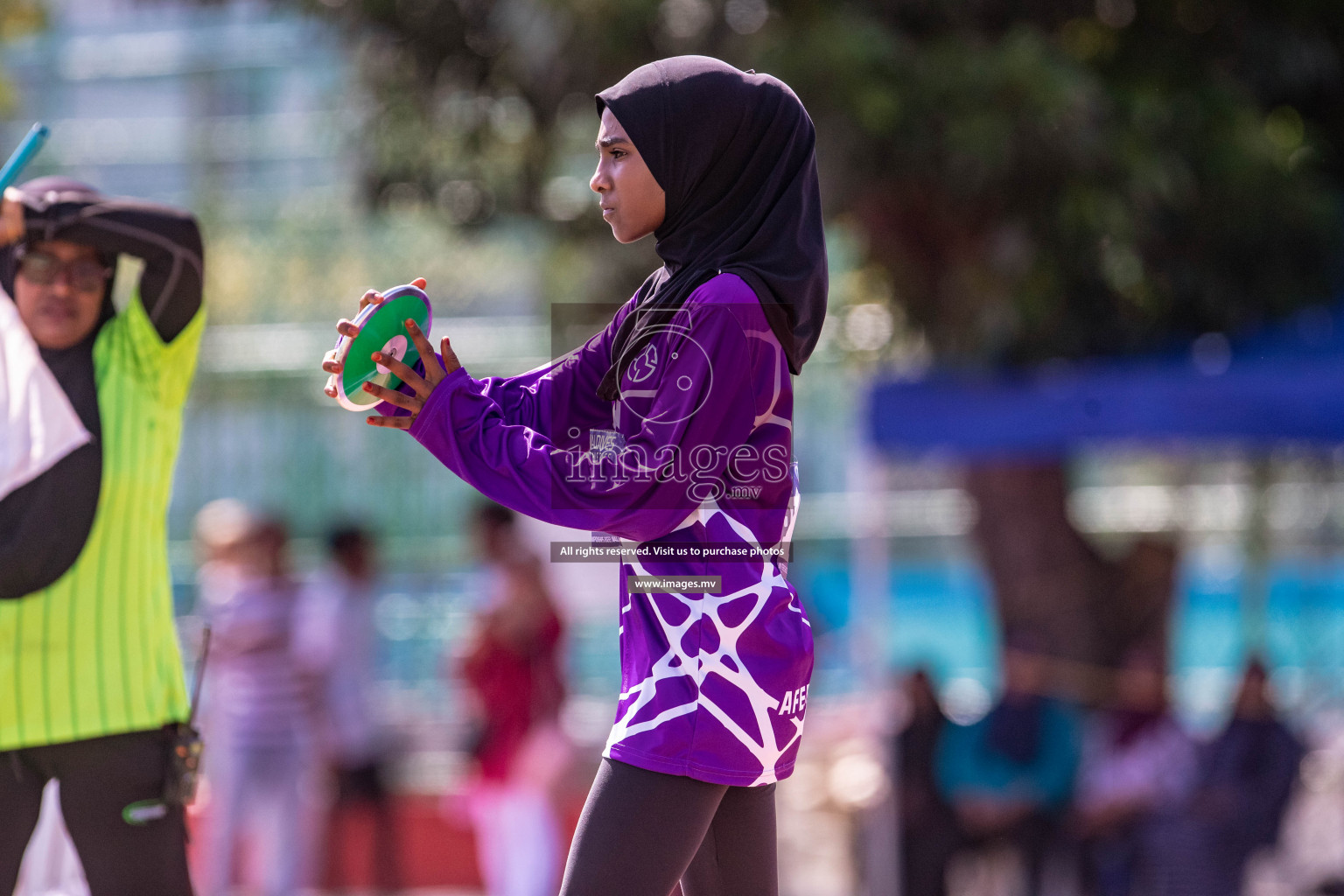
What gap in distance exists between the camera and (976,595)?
814 inches

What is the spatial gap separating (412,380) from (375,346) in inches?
3.4

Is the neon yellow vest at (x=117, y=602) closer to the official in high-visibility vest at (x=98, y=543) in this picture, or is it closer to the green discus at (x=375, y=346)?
the official in high-visibility vest at (x=98, y=543)

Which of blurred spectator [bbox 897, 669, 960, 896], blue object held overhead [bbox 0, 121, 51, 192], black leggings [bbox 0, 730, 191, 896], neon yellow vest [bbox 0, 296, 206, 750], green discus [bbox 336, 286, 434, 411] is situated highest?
blue object held overhead [bbox 0, 121, 51, 192]

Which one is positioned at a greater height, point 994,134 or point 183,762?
point 994,134

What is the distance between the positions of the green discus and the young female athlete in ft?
0.12

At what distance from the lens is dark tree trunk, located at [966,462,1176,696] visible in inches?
272

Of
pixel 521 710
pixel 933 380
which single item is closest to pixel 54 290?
pixel 521 710

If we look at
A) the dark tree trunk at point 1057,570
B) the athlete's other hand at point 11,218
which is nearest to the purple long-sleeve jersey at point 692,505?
the athlete's other hand at point 11,218

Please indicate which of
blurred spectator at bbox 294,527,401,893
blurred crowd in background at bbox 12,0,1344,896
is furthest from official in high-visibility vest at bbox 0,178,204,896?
blurred spectator at bbox 294,527,401,893

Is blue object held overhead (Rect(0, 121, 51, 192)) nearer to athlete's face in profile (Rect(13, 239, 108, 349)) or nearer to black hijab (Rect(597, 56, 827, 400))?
athlete's face in profile (Rect(13, 239, 108, 349))

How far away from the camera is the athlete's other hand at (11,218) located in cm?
284

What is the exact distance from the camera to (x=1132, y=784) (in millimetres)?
6090

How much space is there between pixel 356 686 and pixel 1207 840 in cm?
378

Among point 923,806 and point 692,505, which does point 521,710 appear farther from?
point 692,505
